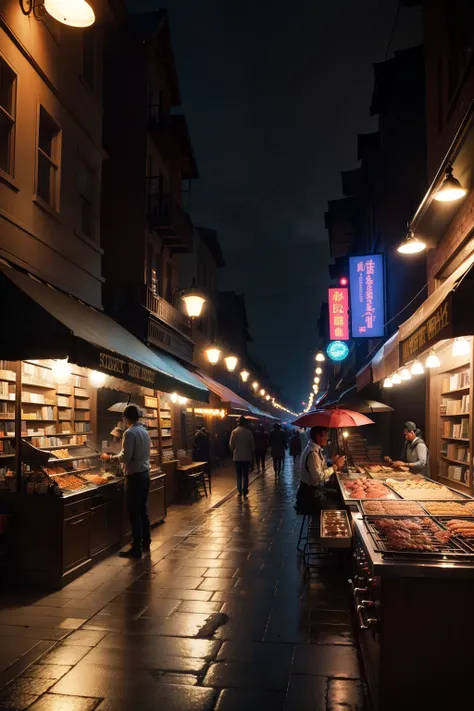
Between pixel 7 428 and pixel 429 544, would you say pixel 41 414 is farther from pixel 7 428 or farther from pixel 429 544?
pixel 429 544

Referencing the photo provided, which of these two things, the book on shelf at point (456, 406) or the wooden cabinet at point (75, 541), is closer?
the wooden cabinet at point (75, 541)

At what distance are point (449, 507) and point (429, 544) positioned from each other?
224 cm

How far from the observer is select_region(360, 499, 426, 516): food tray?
21.6 feet

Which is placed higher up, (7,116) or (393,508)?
(7,116)

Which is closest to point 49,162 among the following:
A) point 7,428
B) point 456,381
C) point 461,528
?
point 7,428

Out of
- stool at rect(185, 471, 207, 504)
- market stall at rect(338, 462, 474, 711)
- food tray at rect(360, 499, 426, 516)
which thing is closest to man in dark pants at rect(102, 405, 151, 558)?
food tray at rect(360, 499, 426, 516)

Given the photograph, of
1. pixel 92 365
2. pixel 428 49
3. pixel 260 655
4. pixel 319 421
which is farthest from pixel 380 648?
pixel 428 49

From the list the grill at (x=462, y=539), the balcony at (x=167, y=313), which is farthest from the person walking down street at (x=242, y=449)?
the grill at (x=462, y=539)

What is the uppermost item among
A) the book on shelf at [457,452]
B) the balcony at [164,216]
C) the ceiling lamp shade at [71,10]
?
the balcony at [164,216]

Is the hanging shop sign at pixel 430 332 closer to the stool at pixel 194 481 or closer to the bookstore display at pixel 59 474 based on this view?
the bookstore display at pixel 59 474

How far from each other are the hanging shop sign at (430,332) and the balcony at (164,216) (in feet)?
41.7

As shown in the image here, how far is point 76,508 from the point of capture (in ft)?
27.8

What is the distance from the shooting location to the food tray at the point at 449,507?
6.49m

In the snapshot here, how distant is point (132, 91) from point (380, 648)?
18.6 m
